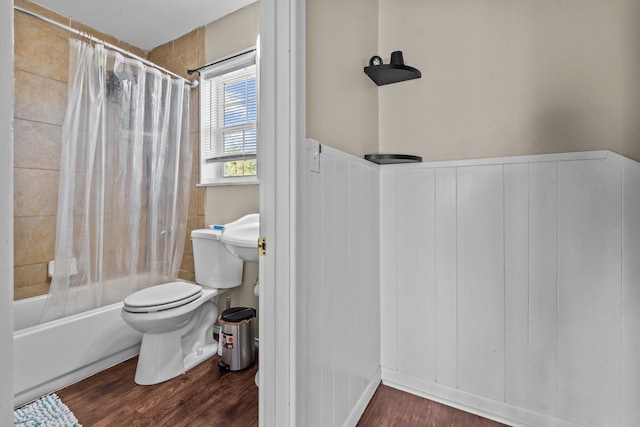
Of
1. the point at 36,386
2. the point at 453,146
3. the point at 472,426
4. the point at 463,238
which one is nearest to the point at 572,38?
the point at 453,146

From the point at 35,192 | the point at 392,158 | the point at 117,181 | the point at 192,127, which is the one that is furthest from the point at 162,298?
the point at 392,158

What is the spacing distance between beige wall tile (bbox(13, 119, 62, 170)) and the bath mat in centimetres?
142

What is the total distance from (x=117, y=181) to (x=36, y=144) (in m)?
0.60

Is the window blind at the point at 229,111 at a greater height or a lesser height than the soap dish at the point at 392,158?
greater

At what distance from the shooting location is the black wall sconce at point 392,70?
4.86 ft

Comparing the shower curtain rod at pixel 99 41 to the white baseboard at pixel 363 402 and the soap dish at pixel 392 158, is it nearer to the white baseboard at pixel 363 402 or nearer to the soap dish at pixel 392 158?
the soap dish at pixel 392 158

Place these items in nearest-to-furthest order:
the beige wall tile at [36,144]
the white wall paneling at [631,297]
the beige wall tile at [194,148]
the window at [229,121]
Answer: the white wall paneling at [631,297] → the beige wall tile at [36,144] → the window at [229,121] → the beige wall tile at [194,148]

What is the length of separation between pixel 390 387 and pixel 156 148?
7.06 feet

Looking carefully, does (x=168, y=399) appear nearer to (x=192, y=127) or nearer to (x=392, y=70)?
(x=192, y=127)

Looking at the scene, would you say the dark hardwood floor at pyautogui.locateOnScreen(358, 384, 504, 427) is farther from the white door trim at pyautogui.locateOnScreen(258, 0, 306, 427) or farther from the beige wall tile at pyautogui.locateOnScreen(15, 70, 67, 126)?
the beige wall tile at pyautogui.locateOnScreen(15, 70, 67, 126)

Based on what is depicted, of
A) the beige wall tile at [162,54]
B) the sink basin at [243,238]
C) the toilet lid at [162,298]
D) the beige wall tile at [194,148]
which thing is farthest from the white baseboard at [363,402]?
the beige wall tile at [162,54]

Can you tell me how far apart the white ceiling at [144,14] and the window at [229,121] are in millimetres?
372

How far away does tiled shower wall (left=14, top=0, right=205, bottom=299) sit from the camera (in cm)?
200

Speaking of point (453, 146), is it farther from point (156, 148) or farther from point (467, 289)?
point (156, 148)
